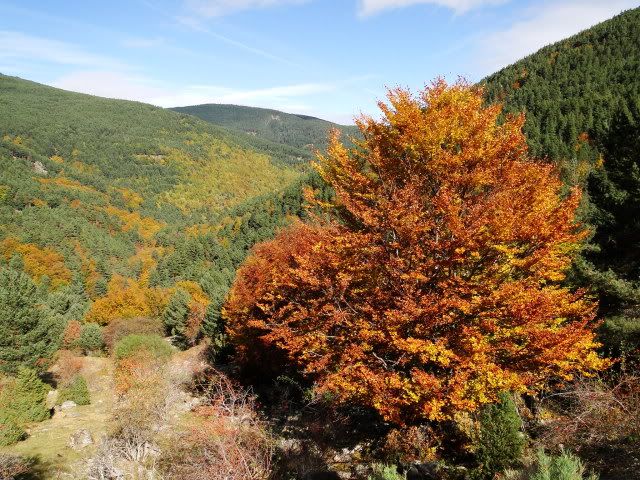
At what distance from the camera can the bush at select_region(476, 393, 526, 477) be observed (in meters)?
10.8

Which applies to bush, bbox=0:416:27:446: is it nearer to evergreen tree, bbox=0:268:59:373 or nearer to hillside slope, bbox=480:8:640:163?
evergreen tree, bbox=0:268:59:373

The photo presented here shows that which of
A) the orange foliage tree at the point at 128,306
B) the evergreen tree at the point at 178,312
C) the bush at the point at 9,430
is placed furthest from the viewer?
the orange foliage tree at the point at 128,306

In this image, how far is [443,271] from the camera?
12047 mm

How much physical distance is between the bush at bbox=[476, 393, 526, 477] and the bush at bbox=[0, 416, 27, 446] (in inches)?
1020

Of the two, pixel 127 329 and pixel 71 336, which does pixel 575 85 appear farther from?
pixel 71 336

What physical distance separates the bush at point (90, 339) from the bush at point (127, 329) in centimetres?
210

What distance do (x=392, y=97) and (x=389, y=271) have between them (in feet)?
22.2

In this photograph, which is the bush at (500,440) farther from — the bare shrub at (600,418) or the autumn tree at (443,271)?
the bare shrub at (600,418)

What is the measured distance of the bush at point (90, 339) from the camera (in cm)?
5297

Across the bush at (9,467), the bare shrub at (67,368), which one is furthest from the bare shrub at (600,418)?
the bare shrub at (67,368)

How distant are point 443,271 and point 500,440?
5116mm

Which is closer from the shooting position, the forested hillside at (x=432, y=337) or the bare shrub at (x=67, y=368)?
the forested hillside at (x=432, y=337)

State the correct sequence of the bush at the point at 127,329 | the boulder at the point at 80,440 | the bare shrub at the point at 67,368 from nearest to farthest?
the boulder at the point at 80,440
the bare shrub at the point at 67,368
the bush at the point at 127,329

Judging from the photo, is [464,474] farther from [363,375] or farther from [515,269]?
[515,269]
